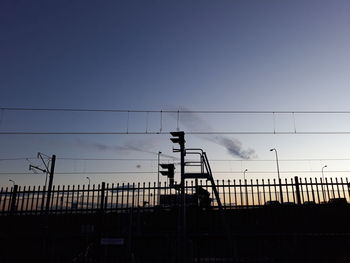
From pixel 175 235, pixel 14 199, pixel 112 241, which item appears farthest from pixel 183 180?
pixel 14 199

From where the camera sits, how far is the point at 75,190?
976 cm

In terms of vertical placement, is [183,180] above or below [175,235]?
above

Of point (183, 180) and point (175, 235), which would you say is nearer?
point (175, 235)

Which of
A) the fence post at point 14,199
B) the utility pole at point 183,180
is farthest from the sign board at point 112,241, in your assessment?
the fence post at point 14,199

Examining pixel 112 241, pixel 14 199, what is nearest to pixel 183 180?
pixel 112 241

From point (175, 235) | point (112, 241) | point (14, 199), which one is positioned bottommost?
point (112, 241)

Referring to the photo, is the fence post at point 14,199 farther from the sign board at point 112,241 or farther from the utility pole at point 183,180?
the utility pole at point 183,180

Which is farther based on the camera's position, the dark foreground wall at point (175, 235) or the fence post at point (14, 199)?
the fence post at point (14, 199)

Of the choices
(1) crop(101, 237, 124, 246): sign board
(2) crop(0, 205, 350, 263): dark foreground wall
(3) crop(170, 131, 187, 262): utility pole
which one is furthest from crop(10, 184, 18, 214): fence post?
(3) crop(170, 131, 187, 262): utility pole

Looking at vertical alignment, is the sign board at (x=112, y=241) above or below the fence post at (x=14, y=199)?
below

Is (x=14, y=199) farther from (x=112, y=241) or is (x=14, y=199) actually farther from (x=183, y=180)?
(x=183, y=180)

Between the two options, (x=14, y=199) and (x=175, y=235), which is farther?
(x=14, y=199)

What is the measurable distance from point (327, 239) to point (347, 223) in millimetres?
1198

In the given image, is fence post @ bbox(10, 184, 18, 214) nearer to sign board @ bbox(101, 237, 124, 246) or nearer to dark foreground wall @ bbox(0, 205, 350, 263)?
dark foreground wall @ bbox(0, 205, 350, 263)
